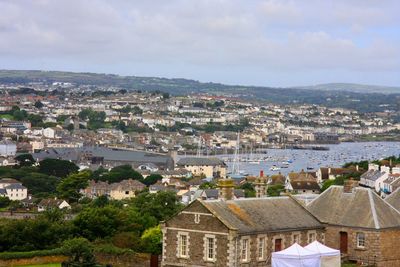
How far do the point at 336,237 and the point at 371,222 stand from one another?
3.77 feet

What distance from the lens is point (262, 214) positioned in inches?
1096

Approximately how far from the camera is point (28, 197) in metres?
77.8

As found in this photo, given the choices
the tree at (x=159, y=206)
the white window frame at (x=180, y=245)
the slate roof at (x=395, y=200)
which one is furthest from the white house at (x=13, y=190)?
the white window frame at (x=180, y=245)

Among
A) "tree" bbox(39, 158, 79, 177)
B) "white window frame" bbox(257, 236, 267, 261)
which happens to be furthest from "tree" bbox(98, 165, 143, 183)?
"white window frame" bbox(257, 236, 267, 261)

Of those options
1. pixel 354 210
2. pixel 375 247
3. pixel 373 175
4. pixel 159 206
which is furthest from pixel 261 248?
pixel 373 175

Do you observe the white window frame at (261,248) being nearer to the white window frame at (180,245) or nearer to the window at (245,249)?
the window at (245,249)

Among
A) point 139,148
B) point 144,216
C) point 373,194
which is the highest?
point 373,194

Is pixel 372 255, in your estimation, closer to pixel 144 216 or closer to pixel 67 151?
pixel 144 216

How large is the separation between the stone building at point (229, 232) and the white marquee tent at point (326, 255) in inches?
83.1

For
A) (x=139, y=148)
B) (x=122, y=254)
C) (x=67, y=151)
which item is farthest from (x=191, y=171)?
(x=122, y=254)

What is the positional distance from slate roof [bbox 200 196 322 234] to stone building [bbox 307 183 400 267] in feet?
1.81

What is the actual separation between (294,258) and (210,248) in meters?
3.22

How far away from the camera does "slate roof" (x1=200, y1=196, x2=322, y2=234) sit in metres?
26.7

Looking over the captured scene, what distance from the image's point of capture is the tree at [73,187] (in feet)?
229
